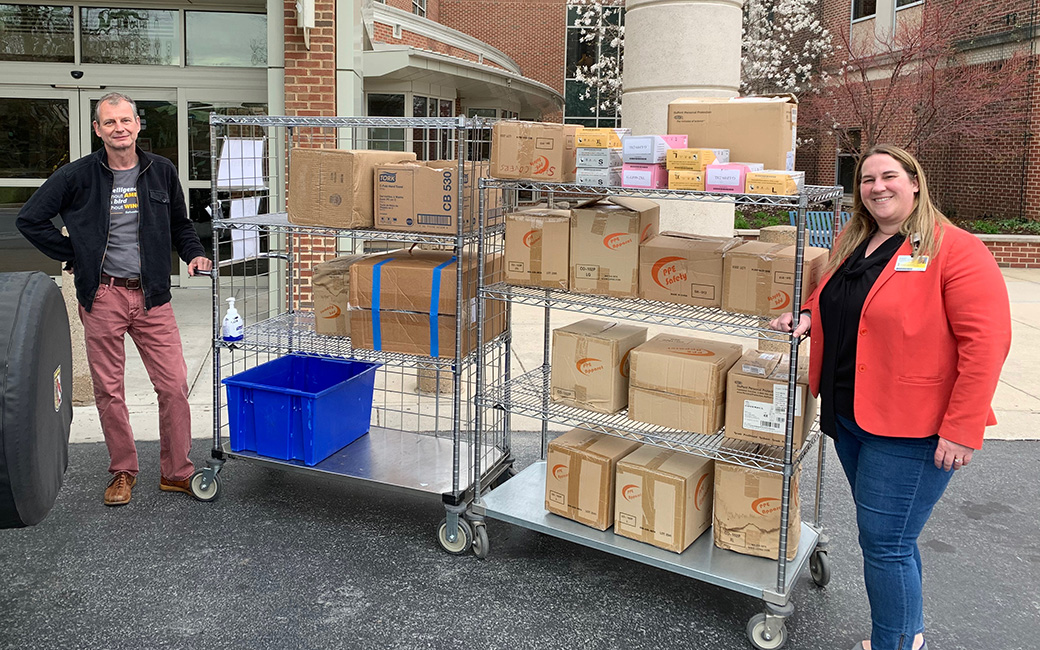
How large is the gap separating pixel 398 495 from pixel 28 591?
176cm

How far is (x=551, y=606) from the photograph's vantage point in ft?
11.7

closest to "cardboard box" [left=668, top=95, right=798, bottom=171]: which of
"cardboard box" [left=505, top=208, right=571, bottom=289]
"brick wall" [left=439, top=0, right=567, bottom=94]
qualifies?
"cardboard box" [left=505, top=208, right=571, bottom=289]

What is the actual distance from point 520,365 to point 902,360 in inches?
138

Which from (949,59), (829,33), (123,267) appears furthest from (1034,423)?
(829,33)

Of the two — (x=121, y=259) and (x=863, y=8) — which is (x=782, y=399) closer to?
(x=121, y=259)

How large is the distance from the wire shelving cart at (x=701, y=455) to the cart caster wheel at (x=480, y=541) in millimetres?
81

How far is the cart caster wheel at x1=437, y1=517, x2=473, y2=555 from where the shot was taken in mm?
3973

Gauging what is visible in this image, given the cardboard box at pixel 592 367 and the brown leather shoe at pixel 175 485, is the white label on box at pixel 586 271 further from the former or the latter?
the brown leather shoe at pixel 175 485


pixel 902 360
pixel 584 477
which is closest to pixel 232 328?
pixel 584 477

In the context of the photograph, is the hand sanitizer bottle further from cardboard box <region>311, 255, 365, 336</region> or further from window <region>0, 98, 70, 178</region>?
window <region>0, 98, 70, 178</region>

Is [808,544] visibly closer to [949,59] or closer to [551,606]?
[551,606]

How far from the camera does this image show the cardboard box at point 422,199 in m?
4.02

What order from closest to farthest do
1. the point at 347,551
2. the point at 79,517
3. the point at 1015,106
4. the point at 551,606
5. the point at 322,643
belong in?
the point at 322,643, the point at 551,606, the point at 347,551, the point at 79,517, the point at 1015,106

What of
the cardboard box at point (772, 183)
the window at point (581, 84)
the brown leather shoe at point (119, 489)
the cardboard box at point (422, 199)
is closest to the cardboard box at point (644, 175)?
the cardboard box at point (772, 183)
